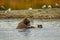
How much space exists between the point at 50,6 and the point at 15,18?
6.88 ft

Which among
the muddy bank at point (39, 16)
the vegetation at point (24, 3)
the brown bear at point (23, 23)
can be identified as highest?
the vegetation at point (24, 3)

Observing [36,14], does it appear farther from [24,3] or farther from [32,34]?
[32,34]

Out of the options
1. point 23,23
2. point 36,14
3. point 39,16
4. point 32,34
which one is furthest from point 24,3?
point 32,34

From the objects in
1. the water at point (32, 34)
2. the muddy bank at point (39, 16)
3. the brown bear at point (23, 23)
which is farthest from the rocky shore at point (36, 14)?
the brown bear at point (23, 23)

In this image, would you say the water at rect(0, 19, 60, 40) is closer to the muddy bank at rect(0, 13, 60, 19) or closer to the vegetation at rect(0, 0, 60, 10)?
the muddy bank at rect(0, 13, 60, 19)

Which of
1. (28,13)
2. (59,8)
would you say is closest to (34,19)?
(28,13)

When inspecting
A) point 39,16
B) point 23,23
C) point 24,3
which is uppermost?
point 24,3

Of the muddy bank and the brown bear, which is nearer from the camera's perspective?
the brown bear

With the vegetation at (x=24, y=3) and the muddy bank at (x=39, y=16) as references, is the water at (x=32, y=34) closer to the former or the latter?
the muddy bank at (x=39, y=16)

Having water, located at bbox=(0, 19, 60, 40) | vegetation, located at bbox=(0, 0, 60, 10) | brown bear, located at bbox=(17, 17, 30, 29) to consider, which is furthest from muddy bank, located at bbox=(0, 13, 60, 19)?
brown bear, located at bbox=(17, 17, 30, 29)

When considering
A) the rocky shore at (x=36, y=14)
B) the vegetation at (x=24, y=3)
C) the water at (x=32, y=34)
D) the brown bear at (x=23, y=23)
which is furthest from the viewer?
the vegetation at (x=24, y=3)

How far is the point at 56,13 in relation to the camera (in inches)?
722

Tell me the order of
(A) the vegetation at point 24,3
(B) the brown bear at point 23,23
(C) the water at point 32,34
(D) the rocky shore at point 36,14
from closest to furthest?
1. (C) the water at point 32,34
2. (B) the brown bear at point 23,23
3. (D) the rocky shore at point 36,14
4. (A) the vegetation at point 24,3

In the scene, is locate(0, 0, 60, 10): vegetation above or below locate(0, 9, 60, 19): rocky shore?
above
